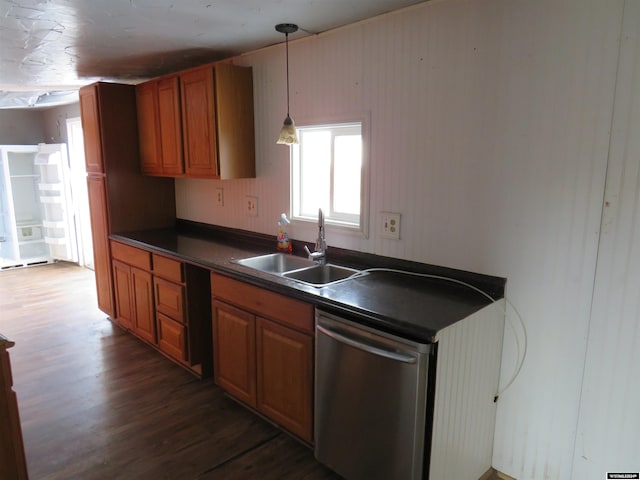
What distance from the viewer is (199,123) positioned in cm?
302

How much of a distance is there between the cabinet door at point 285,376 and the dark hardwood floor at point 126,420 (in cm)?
17

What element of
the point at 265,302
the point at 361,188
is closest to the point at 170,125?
the point at 361,188

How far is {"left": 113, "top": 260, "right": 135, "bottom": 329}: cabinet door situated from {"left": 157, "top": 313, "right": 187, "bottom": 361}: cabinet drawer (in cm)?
49

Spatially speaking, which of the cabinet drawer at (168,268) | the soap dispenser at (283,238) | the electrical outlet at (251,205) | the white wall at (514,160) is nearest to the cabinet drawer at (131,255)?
the cabinet drawer at (168,268)

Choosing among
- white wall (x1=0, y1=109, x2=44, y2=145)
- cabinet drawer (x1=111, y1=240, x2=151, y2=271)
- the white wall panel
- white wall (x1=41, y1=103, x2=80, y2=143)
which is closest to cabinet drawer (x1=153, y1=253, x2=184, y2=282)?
cabinet drawer (x1=111, y1=240, x2=151, y2=271)

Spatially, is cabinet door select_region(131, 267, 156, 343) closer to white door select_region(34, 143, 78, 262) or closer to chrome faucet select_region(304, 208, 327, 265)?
chrome faucet select_region(304, 208, 327, 265)

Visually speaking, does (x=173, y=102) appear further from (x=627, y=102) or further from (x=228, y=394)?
(x=627, y=102)

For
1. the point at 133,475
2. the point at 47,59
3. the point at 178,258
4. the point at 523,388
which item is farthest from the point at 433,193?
the point at 47,59

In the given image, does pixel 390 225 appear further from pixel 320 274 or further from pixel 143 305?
pixel 143 305

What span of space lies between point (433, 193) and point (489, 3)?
2.76 feet

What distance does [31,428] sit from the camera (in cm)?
240

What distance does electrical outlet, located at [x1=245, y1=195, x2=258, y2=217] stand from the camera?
10.5ft

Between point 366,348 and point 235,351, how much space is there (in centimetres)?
105

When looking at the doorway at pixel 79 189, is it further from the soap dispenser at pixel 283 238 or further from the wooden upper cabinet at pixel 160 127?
the soap dispenser at pixel 283 238
